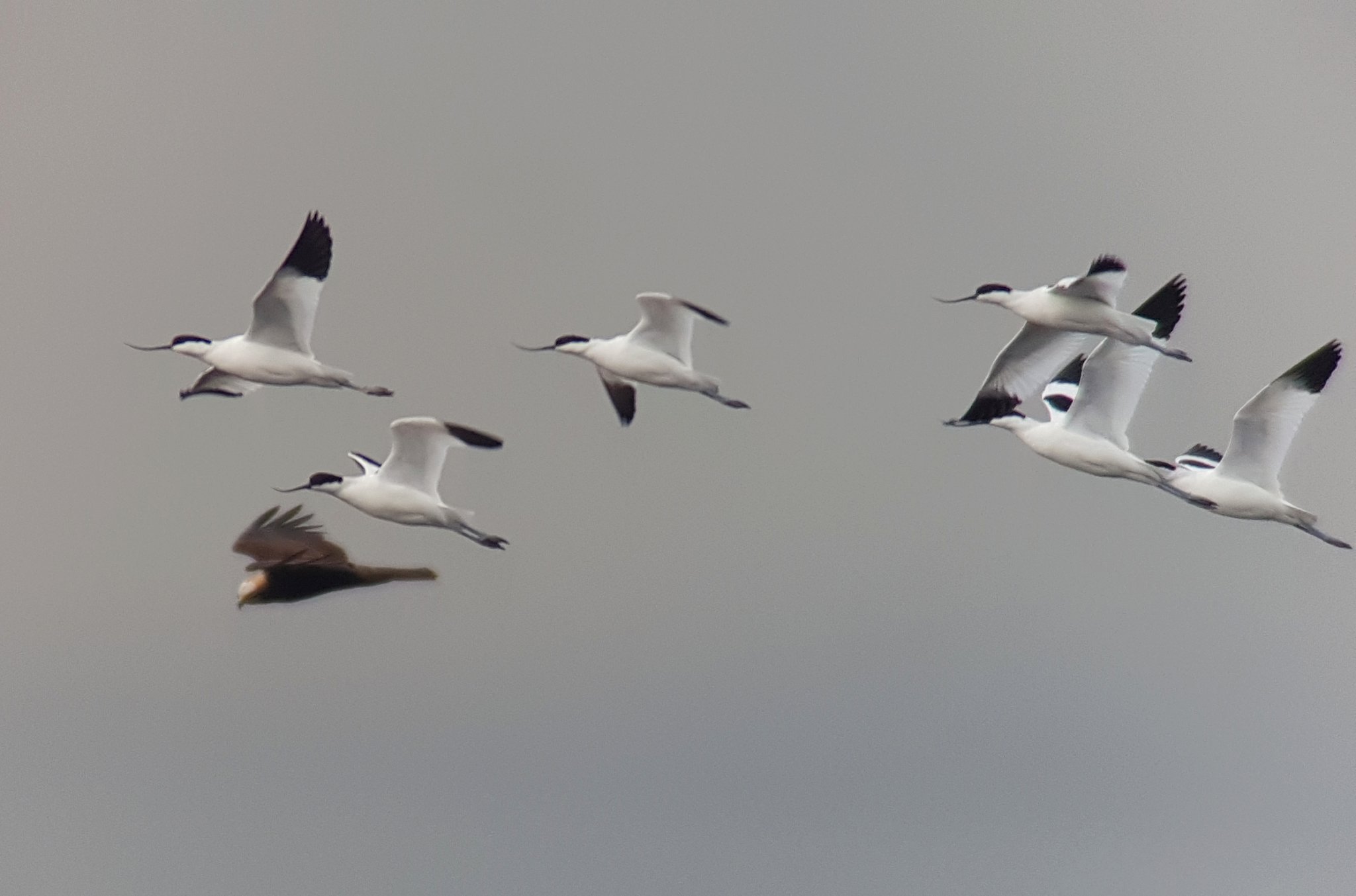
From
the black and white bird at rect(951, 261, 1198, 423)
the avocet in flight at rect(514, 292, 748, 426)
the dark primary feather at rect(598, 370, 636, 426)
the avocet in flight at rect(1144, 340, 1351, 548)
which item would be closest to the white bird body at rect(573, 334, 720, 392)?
the avocet in flight at rect(514, 292, 748, 426)

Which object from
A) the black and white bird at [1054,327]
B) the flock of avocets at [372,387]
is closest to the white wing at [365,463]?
the flock of avocets at [372,387]

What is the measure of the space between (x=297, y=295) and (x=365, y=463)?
2133 mm

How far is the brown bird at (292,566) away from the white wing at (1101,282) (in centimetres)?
901

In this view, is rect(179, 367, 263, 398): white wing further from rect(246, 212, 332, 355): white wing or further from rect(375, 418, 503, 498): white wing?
rect(375, 418, 503, 498): white wing

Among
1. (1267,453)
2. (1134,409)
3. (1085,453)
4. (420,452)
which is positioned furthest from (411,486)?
(1267,453)

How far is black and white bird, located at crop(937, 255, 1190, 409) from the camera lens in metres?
23.6

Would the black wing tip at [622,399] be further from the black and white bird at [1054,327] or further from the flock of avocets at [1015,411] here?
the black and white bird at [1054,327]

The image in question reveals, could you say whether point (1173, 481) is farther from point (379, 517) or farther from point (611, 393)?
point (379, 517)

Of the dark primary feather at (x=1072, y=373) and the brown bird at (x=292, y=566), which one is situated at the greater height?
the dark primary feather at (x=1072, y=373)

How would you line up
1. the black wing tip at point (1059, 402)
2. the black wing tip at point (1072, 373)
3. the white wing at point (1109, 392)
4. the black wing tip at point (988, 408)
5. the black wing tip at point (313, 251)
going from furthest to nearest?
the black wing tip at point (1072, 373) → the black wing tip at point (988, 408) → the black wing tip at point (1059, 402) → the white wing at point (1109, 392) → the black wing tip at point (313, 251)

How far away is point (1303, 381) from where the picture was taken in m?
22.8

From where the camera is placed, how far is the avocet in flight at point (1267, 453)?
896 inches

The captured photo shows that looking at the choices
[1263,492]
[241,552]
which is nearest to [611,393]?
[241,552]

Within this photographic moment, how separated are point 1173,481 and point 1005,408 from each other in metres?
2.86
